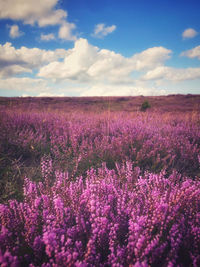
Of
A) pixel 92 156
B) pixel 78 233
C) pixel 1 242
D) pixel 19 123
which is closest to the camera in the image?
pixel 1 242

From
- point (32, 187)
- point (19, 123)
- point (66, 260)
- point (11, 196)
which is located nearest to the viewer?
point (66, 260)

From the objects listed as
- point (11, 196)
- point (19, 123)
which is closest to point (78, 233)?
point (11, 196)

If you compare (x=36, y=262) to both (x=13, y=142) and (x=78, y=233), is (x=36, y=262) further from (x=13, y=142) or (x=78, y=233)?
(x=13, y=142)

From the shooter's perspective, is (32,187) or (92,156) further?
(92,156)

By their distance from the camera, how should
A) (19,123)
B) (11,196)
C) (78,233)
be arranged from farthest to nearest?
(19,123)
(11,196)
(78,233)

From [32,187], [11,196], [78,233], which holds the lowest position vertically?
[11,196]

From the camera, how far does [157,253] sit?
3.31 ft

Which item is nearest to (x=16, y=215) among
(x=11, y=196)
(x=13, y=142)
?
(x=11, y=196)

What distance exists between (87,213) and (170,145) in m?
2.32

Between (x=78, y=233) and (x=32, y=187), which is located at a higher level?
(x=32, y=187)

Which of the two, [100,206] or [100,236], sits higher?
[100,206]

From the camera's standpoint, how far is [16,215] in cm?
129

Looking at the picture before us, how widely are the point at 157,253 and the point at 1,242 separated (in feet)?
3.23

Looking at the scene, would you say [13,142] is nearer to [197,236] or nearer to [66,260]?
[66,260]
